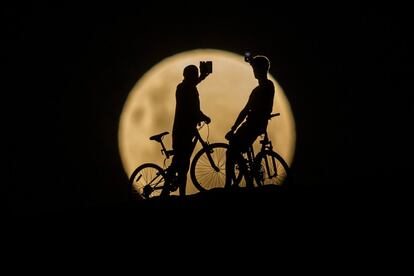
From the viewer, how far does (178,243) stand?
1127cm

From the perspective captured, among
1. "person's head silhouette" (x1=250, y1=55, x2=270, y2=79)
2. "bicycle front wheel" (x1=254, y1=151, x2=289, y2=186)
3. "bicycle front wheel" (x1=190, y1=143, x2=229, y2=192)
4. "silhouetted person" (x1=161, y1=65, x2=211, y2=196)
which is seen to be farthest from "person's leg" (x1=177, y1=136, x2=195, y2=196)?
"person's head silhouette" (x1=250, y1=55, x2=270, y2=79)

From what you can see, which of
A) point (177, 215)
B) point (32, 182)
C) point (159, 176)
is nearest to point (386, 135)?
point (32, 182)

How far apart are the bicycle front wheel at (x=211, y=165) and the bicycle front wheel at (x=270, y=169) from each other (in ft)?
2.89

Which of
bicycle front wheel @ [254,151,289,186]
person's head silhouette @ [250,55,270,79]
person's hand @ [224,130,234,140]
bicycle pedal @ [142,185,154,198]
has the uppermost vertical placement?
person's head silhouette @ [250,55,270,79]

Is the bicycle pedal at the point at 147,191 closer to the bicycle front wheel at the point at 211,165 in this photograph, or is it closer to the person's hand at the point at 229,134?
the bicycle front wheel at the point at 211,165

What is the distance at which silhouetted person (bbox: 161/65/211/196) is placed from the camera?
15008mm

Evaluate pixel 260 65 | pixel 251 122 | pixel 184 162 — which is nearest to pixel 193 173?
pixel 184 162

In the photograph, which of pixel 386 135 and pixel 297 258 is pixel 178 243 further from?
pixel 386 135

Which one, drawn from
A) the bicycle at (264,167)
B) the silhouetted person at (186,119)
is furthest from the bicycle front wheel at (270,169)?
the silhouetted person at (186,119)

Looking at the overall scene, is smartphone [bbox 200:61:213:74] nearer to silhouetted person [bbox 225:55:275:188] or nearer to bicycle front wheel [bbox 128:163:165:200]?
silhouetted person [bbox 225:55:275:188]

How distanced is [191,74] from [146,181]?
2745mm

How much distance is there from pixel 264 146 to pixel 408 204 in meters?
3.71

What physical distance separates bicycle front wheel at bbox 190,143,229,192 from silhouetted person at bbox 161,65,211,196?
22 cm

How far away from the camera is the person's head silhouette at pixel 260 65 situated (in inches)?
557
